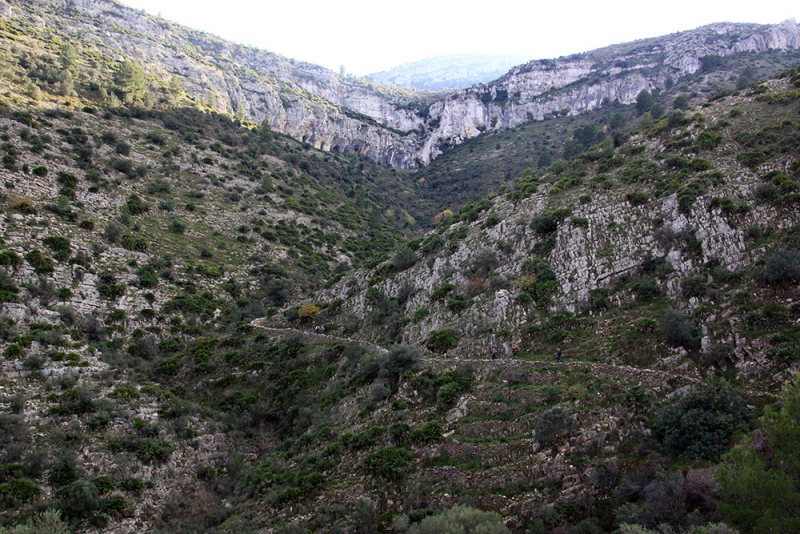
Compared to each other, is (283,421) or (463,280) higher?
(463,280)

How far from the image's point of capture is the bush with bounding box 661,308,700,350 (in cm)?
1738

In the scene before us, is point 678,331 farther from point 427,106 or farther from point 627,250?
point 427,106

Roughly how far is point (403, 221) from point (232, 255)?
4251cm

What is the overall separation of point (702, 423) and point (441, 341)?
15154 millimetres

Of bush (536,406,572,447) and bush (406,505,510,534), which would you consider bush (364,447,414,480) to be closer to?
bush (406,505,510,534)

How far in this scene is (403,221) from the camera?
Result: 82062 mm

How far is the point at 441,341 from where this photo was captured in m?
26.2

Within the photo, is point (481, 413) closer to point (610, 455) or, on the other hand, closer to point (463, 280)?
point (610, 455)

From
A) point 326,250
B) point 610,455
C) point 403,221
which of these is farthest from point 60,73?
point 610,455

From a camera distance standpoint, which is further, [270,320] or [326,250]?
[326,250]

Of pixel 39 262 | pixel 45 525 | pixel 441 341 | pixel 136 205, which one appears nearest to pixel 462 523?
pixel 441 341

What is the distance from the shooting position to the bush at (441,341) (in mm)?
25875

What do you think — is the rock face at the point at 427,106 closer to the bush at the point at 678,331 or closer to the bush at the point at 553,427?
the bush at the point at 678,331

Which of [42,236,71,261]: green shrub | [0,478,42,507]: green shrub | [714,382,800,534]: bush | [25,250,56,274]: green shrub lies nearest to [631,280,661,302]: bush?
[714,382,800,534]: bush
